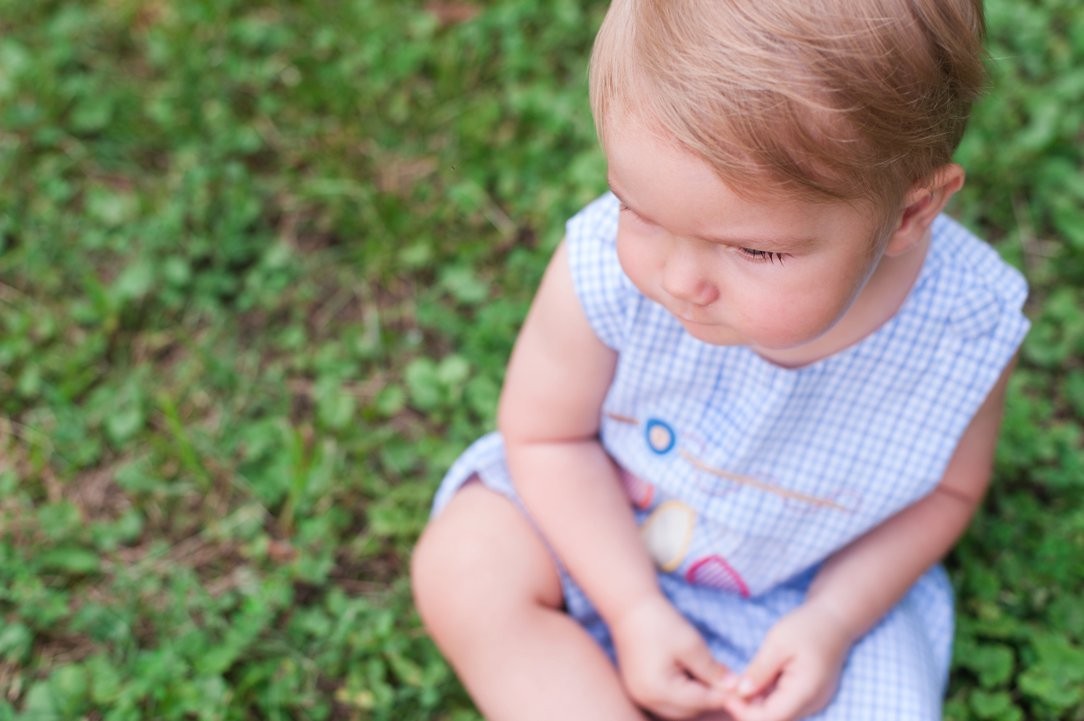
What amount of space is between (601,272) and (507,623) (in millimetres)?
510

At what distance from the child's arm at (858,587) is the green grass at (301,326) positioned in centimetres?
29

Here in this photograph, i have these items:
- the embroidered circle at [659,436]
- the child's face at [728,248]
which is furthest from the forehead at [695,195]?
the embroidered circle at [659,436]

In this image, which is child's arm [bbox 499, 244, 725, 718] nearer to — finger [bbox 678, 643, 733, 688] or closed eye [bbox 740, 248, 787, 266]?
finger [bbox 678, 643, 733, 688]

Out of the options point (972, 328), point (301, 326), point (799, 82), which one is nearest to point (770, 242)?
point (799, 82)

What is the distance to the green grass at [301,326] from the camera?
1.85 m

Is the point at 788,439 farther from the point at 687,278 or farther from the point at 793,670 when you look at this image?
the point at 687,278

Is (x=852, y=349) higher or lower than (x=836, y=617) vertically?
higher

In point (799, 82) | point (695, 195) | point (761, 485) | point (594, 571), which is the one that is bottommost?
point (594, 571)

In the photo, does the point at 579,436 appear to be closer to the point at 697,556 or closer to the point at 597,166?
the point at 697,556

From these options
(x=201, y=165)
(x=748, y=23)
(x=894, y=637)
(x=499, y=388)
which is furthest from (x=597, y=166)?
(x=748, y=23)

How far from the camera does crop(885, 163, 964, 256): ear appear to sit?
3.99 feet

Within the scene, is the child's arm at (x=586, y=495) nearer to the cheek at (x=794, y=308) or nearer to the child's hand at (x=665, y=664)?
the child's hand at (x=665, y=664)

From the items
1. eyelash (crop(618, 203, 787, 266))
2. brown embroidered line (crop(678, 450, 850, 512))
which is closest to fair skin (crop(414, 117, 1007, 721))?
brown embroidered line (crop(678, 450, 850, 512))

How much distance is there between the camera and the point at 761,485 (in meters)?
1.60
